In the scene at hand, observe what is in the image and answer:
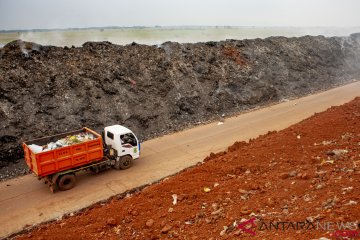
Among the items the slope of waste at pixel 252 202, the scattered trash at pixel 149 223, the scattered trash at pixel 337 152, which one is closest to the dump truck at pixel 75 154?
the slope of waste at pixel 252 202

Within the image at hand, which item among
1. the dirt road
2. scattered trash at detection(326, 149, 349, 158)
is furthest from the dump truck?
scattered trash at detection(326, 149, 349, 158)

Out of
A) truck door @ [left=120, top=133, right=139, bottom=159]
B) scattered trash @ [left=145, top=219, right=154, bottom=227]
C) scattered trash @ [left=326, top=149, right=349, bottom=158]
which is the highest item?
scattered trash @ [left=326, top=149, right=349, bottom=158]

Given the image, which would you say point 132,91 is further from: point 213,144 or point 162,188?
point 162,188

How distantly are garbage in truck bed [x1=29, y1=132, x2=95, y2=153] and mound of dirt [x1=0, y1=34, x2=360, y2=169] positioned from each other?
390 cm

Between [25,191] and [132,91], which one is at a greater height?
[132,91]

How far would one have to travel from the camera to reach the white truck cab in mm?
16719

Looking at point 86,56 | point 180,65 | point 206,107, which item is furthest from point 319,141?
point 86,56

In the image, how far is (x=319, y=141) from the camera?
50.3 feet

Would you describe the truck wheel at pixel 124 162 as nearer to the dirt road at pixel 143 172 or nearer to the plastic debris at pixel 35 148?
the dirt road at pixel 143 172

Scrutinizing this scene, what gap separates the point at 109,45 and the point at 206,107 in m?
10.0

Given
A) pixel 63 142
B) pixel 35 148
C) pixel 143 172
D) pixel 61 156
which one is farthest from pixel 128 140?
pixel 35 148

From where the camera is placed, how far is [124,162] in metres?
17.1

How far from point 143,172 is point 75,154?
367 centimetres

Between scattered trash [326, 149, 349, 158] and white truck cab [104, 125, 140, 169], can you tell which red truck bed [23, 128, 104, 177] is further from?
scattered trash [326, 149, 349, 158]
